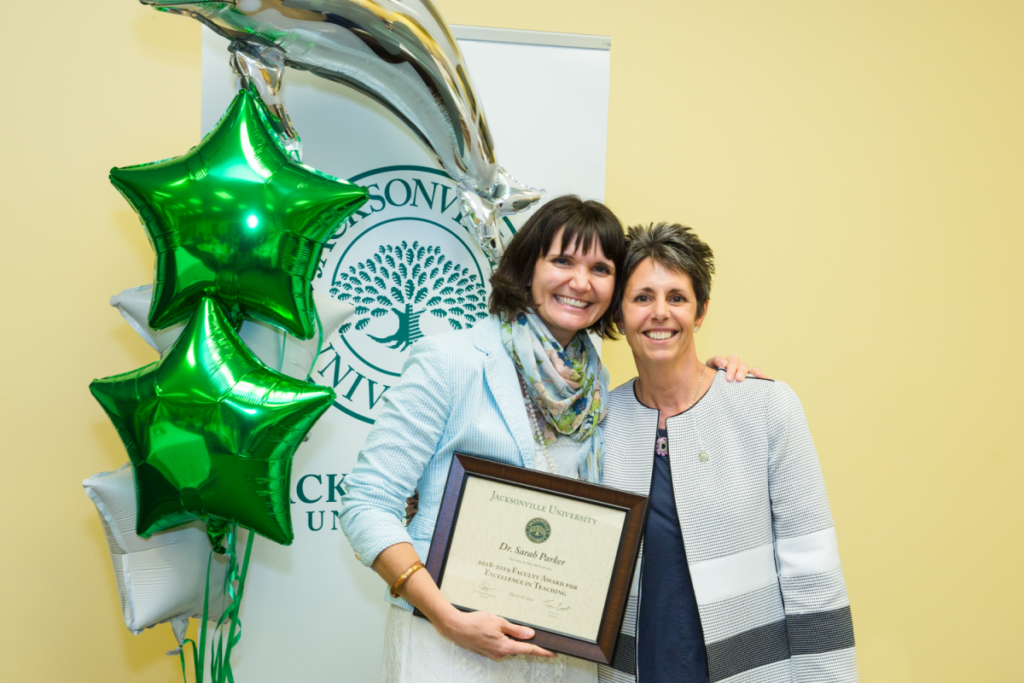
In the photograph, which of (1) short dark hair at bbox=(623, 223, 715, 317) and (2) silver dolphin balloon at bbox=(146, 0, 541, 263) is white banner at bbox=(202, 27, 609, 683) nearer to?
(2) silver dolphin balloon at bbox=(146, 0, 541, 263)

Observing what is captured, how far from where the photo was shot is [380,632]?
63.8 inches

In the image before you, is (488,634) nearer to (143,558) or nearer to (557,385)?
(557,385)

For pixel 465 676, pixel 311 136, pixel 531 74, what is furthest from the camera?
pixel 531 74

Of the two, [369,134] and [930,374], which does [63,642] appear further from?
[930,374]

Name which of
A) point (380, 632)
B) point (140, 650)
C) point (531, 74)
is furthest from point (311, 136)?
point (140, 650)

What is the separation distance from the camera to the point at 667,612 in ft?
4.20

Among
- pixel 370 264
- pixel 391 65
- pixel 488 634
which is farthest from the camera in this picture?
pixel 370 264

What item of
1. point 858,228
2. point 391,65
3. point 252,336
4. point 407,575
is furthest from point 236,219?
point 858,228

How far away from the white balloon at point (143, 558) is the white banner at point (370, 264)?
0.19 m

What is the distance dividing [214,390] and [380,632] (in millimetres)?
777

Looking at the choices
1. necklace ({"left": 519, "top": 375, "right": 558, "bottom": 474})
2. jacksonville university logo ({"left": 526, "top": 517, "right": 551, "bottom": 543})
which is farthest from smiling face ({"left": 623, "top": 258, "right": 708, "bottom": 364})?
jacksonville university logo ({"left": 526, "top": 517, "right": 551, "bottom": 543})

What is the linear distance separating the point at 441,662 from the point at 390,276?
0.86 metres

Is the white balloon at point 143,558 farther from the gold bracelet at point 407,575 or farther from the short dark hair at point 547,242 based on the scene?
the short dark hair at point 547,242

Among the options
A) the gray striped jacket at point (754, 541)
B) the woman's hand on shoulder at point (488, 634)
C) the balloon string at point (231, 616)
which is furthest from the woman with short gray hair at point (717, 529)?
the balloon string at point (231, 616)
